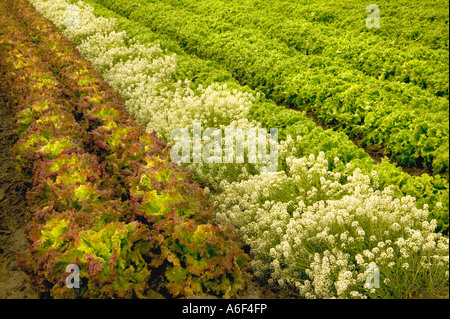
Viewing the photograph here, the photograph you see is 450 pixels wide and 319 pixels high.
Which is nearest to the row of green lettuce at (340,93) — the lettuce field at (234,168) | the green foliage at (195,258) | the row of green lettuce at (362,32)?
the lettuce field at (234,168)

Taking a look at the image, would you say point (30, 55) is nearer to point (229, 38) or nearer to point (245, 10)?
point (229, 38)

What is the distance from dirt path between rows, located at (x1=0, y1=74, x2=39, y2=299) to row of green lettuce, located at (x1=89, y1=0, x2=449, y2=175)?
5.35 metres

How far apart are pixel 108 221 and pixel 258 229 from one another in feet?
6.08

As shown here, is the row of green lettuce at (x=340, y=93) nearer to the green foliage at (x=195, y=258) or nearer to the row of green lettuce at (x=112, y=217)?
the green foliage at (x=195, y=258)

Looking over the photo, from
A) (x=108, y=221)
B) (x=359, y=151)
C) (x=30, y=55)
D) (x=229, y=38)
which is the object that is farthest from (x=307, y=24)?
(x=108, y=221)

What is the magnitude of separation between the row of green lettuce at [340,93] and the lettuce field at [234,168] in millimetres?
40

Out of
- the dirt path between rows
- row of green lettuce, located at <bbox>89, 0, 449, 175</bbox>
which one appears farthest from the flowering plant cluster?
the dirt path between rows

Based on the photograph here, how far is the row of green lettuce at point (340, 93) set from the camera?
607 centimetres

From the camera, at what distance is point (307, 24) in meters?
12.0

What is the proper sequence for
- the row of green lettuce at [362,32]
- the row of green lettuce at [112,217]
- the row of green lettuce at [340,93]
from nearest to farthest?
1. the row of green lettuce at [112,217]
2. the row of green lettuce at [340,93]
3. the row of green lettuce at [362,32]

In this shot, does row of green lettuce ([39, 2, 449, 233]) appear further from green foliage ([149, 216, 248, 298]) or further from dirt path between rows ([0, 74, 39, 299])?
dirt path between rows ([0, 74, 39, 299])

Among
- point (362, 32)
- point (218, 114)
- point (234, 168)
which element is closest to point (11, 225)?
point (234, 168)

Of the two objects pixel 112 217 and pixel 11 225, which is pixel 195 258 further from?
pixel 11 225

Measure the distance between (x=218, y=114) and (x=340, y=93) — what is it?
2643mm
